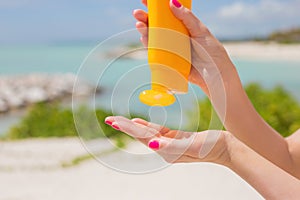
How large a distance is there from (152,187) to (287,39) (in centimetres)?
962

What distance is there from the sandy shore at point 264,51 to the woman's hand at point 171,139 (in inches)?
339

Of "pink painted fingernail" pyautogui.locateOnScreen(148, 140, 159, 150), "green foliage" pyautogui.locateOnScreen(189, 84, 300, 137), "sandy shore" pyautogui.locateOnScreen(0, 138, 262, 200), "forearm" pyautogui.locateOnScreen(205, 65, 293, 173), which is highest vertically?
"pink painted fingernail" pyautogui.locateOnScreen(148, 140, 159, 150)

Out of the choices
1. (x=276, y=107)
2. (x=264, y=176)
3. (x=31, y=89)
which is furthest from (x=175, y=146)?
(x=31, y=89)

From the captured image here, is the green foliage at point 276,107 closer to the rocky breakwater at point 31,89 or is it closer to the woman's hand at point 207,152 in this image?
the woman's hand at point 207,152

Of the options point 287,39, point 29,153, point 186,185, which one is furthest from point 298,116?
point 287,39

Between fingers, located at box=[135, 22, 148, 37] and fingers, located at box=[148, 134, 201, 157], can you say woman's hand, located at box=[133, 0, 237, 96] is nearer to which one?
fingers, located at box=[135, 22, 148, 37]

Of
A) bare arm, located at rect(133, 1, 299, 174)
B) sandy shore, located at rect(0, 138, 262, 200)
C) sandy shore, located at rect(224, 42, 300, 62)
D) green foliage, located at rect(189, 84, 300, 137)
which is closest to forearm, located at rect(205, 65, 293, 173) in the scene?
bare arm, located at rect(133, 1, 299, 174)

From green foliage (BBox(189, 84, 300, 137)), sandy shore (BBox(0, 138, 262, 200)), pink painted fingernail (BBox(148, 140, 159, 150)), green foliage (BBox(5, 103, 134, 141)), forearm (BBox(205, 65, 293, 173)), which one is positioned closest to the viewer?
pink painted fingernail (BBox(148, 140, 159, 150))

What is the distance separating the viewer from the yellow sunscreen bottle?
773 mm

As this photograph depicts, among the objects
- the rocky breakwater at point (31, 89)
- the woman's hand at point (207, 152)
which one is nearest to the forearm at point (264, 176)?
the woman's hand at point (207, 152)

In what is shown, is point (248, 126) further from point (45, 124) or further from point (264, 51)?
point (264, 51)

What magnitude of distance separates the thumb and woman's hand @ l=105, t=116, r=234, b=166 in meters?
0.18

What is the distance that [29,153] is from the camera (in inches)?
133

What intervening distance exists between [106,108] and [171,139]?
140mm
